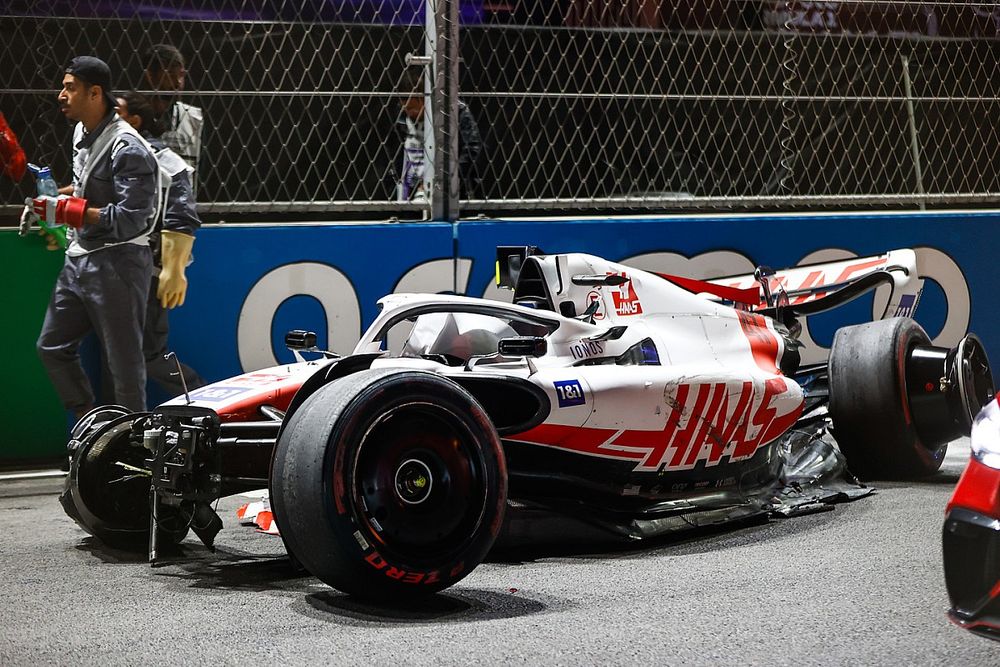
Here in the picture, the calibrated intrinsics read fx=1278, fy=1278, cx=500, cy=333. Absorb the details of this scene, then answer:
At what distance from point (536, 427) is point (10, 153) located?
12.5 ft

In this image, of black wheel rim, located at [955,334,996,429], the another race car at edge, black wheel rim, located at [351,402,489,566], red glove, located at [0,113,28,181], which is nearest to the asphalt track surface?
black wheel rim, located at [351,402,489,566]

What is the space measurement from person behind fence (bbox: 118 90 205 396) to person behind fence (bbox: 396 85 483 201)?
4.37 ft

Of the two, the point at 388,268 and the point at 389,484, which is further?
the point at 388,268

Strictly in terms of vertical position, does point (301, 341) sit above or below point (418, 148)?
below

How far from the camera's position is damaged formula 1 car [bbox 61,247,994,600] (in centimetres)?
391

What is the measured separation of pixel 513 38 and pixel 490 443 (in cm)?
446

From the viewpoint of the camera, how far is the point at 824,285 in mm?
6645

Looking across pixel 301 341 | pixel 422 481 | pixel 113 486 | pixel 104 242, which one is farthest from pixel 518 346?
pixel 104 242

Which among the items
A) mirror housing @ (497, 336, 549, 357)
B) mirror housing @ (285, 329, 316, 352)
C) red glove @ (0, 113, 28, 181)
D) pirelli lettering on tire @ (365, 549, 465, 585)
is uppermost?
red glove @ (0, 113, 28, 181)

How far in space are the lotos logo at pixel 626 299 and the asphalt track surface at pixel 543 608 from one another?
3.47 feet

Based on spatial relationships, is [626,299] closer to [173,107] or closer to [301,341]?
[301,341]

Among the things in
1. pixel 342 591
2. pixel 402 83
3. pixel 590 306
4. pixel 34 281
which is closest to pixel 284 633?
pixel 342 591

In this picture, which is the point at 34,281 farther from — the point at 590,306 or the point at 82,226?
the point at 590,306

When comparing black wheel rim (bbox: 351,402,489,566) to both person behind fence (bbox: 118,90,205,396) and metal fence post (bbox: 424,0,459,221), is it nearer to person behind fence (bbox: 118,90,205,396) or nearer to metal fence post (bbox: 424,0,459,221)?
person behind fence (bbox: 118,90,205,396)
